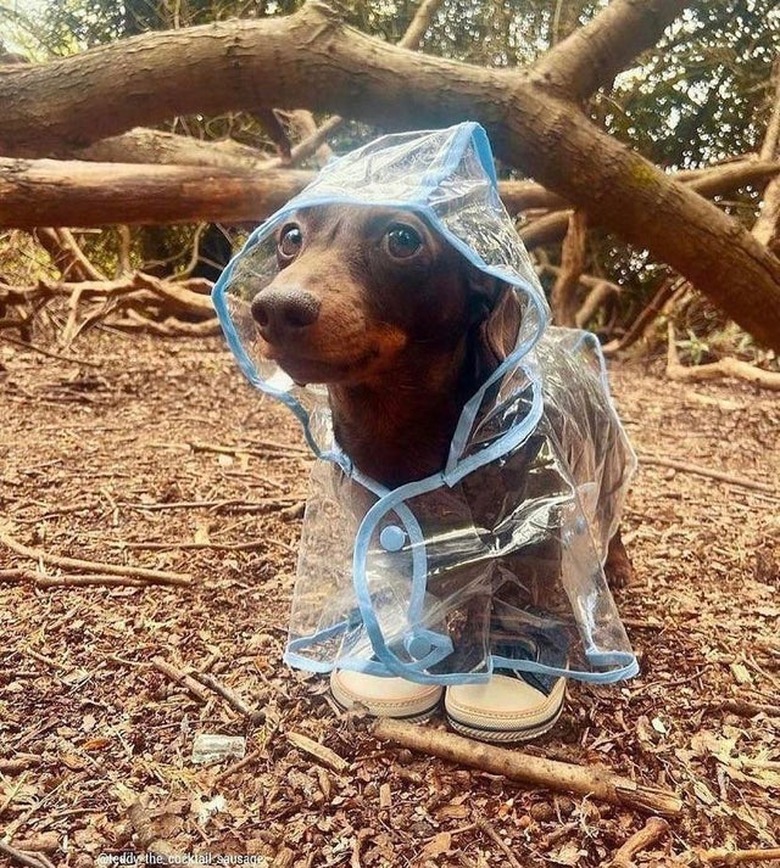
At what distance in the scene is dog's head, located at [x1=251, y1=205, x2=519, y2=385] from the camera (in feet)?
3.65

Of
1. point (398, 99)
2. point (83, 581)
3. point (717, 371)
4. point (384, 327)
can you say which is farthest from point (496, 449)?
point (717, 371)

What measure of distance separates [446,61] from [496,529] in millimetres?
1802

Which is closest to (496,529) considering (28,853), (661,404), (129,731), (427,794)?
(427,794)

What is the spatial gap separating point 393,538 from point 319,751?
1.18ft

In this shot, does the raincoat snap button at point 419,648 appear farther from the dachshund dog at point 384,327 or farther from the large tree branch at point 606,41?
the large tree branch at point 606,41

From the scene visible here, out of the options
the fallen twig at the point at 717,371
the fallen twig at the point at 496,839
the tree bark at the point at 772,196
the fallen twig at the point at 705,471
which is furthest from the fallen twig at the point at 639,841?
the fallen twig at the point at 717,371

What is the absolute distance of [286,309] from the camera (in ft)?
3.56

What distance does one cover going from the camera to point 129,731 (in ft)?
4.41

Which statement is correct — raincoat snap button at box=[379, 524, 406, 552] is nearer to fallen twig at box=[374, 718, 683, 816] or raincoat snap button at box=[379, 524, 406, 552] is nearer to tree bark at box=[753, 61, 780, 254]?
fallen twig at box=[374, 718, 683, 816]

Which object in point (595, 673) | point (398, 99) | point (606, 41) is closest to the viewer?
point (595, 673)

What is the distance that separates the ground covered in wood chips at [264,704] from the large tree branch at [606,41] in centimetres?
138

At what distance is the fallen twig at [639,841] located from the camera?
110 cm

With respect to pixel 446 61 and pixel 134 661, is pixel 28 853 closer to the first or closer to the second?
pixel 134 661

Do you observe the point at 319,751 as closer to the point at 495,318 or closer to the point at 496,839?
the point at 496,839
